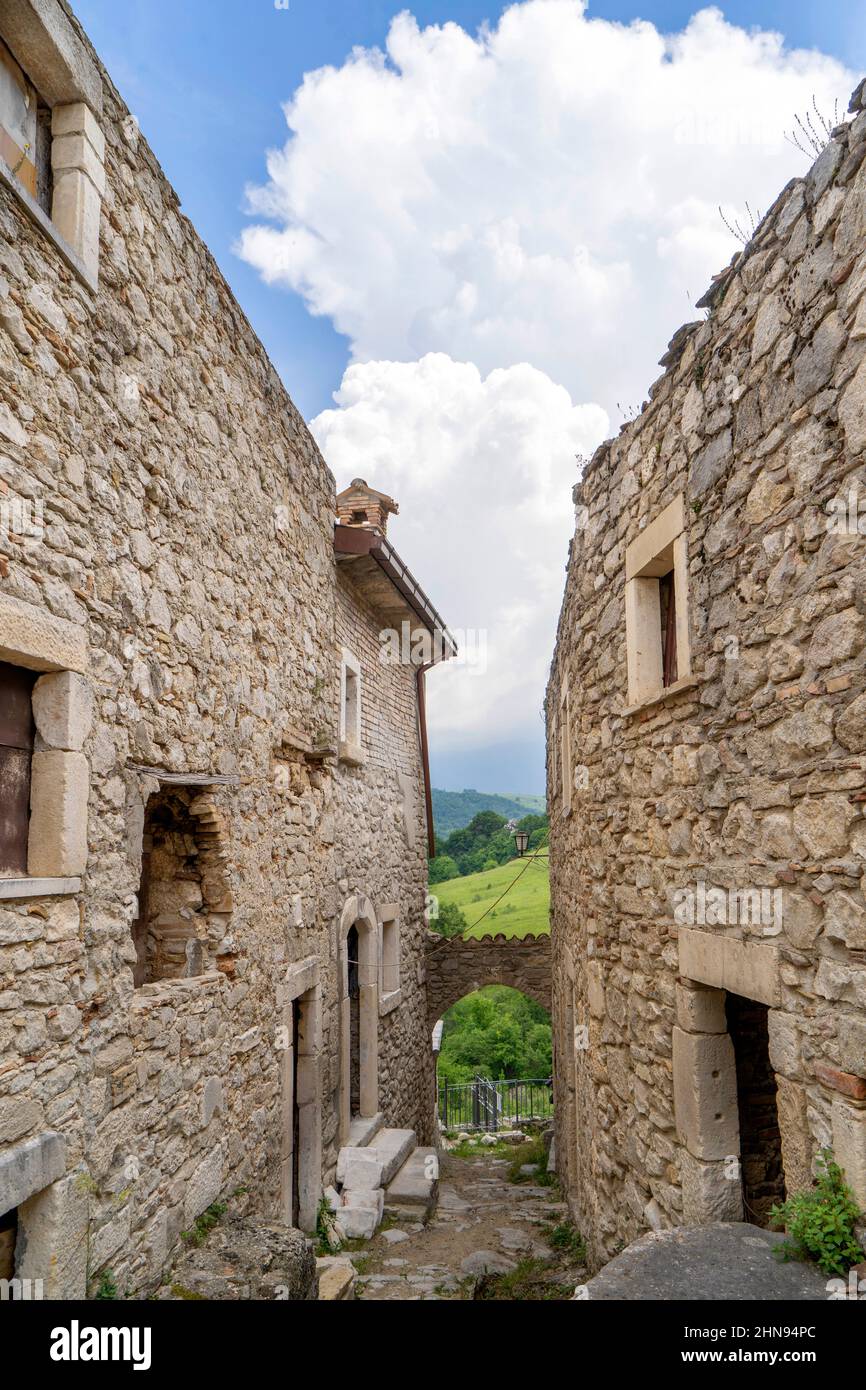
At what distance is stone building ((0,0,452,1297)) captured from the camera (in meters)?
2.95

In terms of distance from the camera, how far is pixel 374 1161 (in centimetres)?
747

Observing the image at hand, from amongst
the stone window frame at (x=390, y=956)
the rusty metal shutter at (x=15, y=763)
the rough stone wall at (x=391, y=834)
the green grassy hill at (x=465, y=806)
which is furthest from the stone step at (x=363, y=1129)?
the green grassy hill at (x=465, y=806)

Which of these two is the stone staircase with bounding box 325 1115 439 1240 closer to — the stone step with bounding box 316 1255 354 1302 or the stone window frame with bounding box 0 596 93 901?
the stone step with bounding box 316 1255 354 1302

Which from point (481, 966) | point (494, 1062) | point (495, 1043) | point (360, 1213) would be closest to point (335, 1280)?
point (360, 1213)

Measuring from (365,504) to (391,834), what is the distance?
12.8 ft

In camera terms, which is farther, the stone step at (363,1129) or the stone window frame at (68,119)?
the stone step at (363,1129)

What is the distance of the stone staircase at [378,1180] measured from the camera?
22.1 ft

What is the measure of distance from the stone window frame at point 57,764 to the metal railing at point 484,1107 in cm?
1389

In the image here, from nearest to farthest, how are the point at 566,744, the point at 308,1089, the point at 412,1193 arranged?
the point at 308,1089
the point at 566,744
the point at 412,1193

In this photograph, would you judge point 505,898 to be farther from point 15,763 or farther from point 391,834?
point 15,763

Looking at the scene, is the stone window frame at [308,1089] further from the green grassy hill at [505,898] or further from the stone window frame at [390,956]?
Answer: the green grassy hill at [505,898]

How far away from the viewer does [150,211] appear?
13.0 feet
